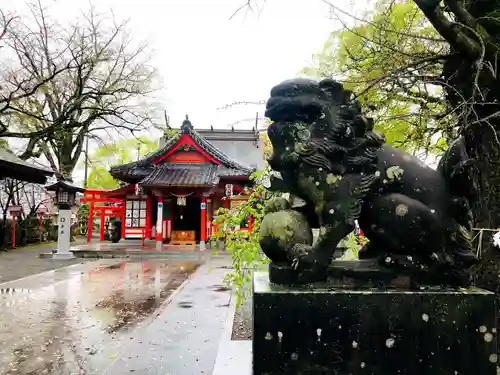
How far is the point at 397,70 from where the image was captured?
11.4 ft

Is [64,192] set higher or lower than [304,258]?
higher

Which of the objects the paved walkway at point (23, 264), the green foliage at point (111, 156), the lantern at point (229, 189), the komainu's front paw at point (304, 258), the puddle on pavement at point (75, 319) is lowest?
the puddle on pavement at point (75, 319)

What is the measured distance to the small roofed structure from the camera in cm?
937

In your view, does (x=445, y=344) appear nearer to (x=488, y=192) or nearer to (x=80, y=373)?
(x=488, y=192)

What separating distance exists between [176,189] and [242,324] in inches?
601

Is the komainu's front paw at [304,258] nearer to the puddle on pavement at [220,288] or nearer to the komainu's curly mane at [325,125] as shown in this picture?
the komainu's curly mane at [325,125]

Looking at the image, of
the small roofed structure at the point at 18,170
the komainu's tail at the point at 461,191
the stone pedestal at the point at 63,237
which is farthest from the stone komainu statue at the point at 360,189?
the stone pedestal at the point at 63,237

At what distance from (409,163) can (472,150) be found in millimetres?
2037

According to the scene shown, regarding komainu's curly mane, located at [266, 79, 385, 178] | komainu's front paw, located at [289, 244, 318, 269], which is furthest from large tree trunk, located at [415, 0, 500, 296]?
komainu's front paw, located at [289, 244, 318, 269]

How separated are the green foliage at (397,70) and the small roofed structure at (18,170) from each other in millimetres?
7154

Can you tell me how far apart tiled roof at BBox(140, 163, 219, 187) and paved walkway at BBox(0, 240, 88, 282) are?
5611mm

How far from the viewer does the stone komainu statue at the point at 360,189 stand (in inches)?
78.9

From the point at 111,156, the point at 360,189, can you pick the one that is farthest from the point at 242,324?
the point at 111,156

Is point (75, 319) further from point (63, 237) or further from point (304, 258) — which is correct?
point (63, 237)
